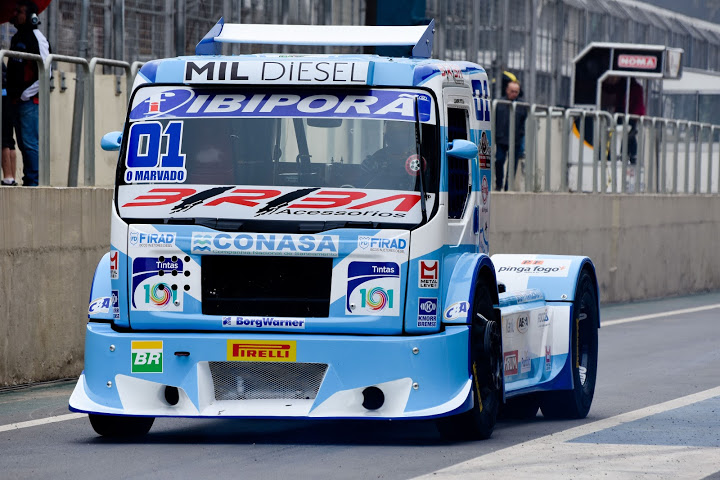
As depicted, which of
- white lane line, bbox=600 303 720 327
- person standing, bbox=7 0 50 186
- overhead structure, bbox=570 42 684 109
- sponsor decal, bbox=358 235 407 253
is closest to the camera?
sponsor decal, bbox=358 235 407 253

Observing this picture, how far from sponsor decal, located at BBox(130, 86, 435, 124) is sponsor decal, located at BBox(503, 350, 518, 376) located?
5.74 feet

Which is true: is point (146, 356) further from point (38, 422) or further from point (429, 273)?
point (38, 422)

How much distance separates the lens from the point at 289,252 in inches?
364

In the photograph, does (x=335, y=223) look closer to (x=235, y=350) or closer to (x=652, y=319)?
(x=235, y=350)

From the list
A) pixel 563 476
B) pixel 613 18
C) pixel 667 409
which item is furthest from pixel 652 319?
pixel 613 18

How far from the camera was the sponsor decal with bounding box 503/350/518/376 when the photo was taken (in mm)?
10438

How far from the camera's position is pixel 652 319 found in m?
21.4

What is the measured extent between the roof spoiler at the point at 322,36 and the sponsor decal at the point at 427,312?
1.71 meters

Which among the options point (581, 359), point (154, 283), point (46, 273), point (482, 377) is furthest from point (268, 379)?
point (46, 273)

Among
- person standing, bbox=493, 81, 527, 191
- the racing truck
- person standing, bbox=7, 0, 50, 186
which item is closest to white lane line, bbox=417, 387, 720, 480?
the racing truck

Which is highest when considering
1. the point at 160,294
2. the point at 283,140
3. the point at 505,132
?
the point at 283,140

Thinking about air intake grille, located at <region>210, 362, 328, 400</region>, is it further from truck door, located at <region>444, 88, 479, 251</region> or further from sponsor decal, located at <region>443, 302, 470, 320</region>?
truck door, located at <region>444, 88, 479, 251</region>

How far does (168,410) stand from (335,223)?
1.34 metres

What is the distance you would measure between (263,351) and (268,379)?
156 mm
